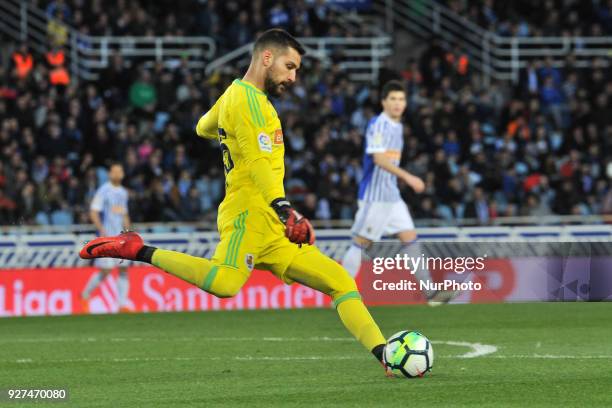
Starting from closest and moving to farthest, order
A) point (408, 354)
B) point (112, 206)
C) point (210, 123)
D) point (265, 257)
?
point (408, 354)
point (265, 257)
point (210, 123)
point (112, 206)

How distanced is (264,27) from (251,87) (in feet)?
60.3

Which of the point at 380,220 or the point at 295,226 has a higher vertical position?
the point at 295,226

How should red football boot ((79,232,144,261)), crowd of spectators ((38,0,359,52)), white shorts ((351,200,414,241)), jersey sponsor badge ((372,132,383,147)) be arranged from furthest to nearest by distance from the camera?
crowd of spectators ((38,0,359,52)), white shorts ((351,200,414,241)), jersey sponsor badge ((372,132,383,147)), red football boot ((79,232,144,261))

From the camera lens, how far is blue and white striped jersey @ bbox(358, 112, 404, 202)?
609 inches

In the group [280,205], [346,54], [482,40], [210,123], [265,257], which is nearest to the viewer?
[280,205]

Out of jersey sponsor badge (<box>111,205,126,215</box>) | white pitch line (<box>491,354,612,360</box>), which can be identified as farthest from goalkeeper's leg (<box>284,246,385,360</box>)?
jersey sponsor badge (<box>111,205,126,215</box>)

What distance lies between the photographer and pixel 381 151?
50.6 feet

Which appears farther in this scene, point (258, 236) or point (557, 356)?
point (557, 356)

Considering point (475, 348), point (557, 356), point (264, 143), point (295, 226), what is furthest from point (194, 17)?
point (295, 226)

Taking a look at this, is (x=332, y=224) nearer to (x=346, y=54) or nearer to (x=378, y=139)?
(x=346, y=54)

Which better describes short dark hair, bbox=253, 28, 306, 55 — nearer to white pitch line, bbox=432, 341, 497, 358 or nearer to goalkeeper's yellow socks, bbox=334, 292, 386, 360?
goalkeeper's yellow socks, bbox=334, 292, 386, 360

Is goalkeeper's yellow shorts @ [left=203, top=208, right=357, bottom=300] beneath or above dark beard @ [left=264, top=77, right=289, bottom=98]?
beneath

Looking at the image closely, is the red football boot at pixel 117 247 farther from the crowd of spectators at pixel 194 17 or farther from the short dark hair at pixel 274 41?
the crowd of spectators at pixel 194 17

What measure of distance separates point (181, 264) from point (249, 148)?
3.19 ft
